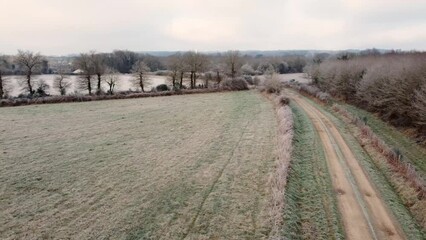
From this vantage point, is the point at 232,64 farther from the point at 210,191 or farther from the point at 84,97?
Result: the point at 210,191

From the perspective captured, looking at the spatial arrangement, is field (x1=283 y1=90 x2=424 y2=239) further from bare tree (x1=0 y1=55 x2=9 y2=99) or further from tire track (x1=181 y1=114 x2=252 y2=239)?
bare tree (x1=0 y1=55 x2=9 y2=99)

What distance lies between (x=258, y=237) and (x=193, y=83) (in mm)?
66983

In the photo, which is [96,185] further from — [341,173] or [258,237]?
[341,173]

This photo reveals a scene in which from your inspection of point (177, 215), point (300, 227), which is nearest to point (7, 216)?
point (177, 215)

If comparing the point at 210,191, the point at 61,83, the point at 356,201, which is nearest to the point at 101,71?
the point at 61,83

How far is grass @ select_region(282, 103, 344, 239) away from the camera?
13.5 metres

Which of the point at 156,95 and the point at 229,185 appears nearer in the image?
the point at 229,185

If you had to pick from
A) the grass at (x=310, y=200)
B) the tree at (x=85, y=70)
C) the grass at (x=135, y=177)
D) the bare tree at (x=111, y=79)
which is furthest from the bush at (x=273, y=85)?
the grass at (x=310, y=200)

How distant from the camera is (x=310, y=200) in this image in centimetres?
1642

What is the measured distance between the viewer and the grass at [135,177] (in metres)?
13.9

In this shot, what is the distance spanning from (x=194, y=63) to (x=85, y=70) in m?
25.5

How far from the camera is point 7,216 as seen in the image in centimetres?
1447

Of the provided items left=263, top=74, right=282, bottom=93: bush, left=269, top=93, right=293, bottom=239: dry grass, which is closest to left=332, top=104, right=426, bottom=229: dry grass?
left=269, top=93, right=293, bottom=239: dry grass

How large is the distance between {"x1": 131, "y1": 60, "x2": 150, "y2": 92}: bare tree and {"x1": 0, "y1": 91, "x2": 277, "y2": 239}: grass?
112 ft
